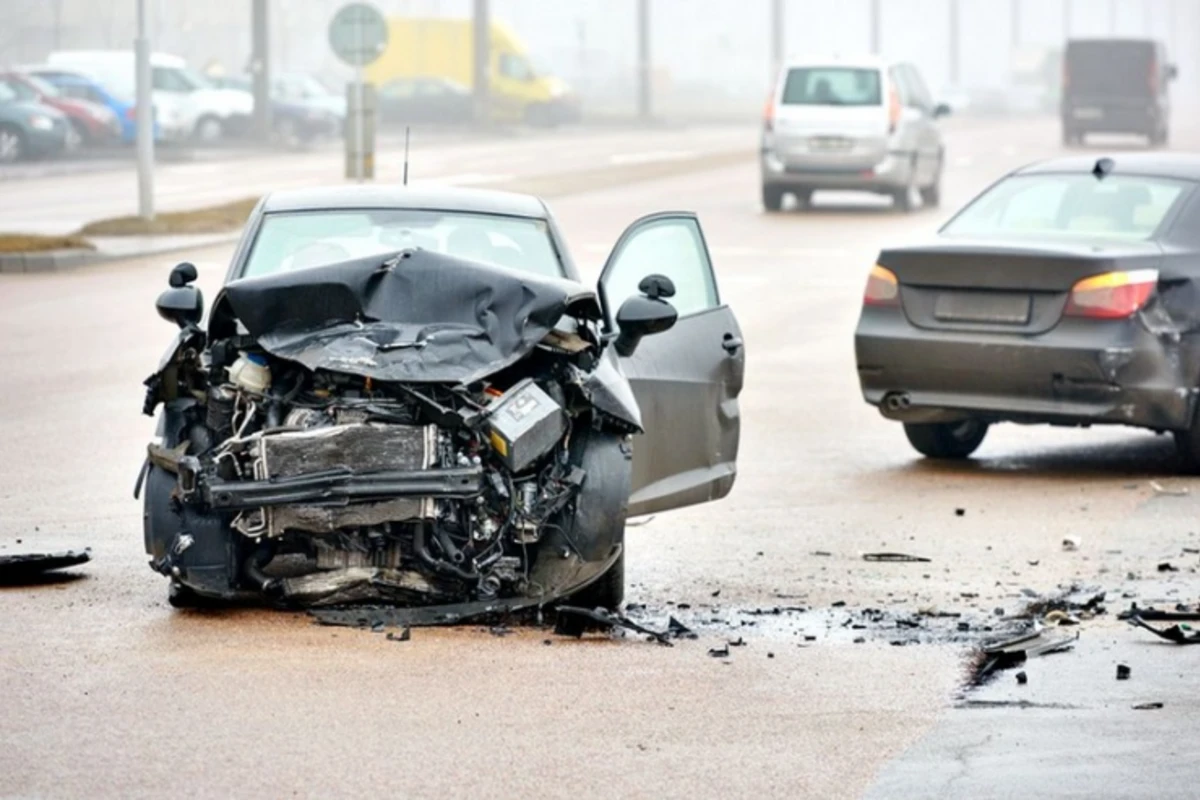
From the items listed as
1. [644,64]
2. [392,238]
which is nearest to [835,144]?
[392,238]

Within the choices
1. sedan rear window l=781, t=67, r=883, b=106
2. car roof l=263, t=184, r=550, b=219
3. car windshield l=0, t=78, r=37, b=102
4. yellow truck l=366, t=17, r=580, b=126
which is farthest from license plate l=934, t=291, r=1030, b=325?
yellow truck l=366, t=17, r=580, b=126

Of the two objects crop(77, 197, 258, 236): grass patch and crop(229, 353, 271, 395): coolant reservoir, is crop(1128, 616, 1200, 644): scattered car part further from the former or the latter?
crop(77, 197, 258, 236): grass patch

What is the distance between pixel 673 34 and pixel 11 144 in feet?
272

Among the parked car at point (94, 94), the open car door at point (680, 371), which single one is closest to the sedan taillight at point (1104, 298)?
the open car door at point (680, 371)

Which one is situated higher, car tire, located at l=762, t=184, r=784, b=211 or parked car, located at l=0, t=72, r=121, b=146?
parked car, located at l=0, t=72, r=121, b=146

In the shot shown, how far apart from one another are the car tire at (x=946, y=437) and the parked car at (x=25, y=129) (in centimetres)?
3301

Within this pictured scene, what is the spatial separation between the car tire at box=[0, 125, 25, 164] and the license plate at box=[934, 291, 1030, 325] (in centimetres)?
3388

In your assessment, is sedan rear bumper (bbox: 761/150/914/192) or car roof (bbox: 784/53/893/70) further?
car roof (bbox: 784/53/893/70)

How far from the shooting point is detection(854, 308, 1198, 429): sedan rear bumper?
12383 mm

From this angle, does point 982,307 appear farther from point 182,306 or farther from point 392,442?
point 392,442

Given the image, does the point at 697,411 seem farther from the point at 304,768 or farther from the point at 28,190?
the point at 28,190

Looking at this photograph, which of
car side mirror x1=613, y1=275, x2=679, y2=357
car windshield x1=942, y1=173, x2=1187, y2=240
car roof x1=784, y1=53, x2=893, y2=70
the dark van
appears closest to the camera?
car side mirror x1=613, y1=275, x2=679, y2=357

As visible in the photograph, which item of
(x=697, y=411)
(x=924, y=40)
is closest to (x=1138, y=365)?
(x=697, y=411)

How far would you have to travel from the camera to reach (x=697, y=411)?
9.88m
